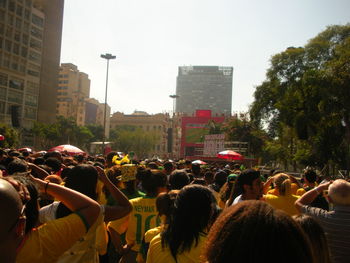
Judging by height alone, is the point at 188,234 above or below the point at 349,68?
below

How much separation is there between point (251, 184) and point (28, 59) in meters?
67.7

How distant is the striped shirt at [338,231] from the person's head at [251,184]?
1.33 m

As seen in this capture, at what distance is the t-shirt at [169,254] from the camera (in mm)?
2588

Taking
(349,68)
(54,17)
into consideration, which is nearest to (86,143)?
(54,17)

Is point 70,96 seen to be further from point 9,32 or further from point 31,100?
point 9,32

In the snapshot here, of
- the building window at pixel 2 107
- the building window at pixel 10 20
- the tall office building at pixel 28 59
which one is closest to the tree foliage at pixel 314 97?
the tall office building at pixel 28 59

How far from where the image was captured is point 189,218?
8.75 feet

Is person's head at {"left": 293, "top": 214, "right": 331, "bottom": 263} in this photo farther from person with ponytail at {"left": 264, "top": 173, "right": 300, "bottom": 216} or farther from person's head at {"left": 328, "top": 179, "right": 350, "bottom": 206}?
person with ponytail at {"left": 264, "top": 173, "right": 300, "bottom": 216}

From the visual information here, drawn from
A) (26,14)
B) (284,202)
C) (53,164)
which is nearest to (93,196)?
(284,202)

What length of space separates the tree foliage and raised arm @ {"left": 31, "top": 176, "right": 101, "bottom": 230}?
2476 cm

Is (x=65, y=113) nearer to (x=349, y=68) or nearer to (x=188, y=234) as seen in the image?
(x=349, y=68)

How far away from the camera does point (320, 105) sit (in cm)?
2678

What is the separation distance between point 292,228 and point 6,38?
219ft

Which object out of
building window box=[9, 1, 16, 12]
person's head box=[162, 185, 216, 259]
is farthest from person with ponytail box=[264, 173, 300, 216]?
building window box=[9, 1, 16, 12]
